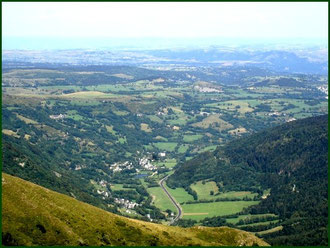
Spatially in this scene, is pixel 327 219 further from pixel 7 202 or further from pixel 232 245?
pixel 7 202

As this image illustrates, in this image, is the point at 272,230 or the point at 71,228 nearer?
the point at 71,228

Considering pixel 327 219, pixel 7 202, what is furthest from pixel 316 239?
pixel 7 202

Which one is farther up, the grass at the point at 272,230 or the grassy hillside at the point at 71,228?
the grassy hillside at the point at 71,228

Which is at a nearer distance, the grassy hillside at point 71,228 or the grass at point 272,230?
the grassy hillside at point 71,228

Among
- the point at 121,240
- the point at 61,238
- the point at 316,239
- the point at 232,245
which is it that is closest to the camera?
the point at 61,238

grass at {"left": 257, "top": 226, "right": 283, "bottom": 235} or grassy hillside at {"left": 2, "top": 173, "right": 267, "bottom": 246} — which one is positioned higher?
grassy hillside at {"left": 2, "top": 173, "right": 267, "bottom": 246}

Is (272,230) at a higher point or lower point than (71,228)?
lower

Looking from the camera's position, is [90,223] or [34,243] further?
[90,223]

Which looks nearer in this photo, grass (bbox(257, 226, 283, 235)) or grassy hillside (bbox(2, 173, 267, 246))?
grassy hillside (bbox(2, 173, 267, 246))
